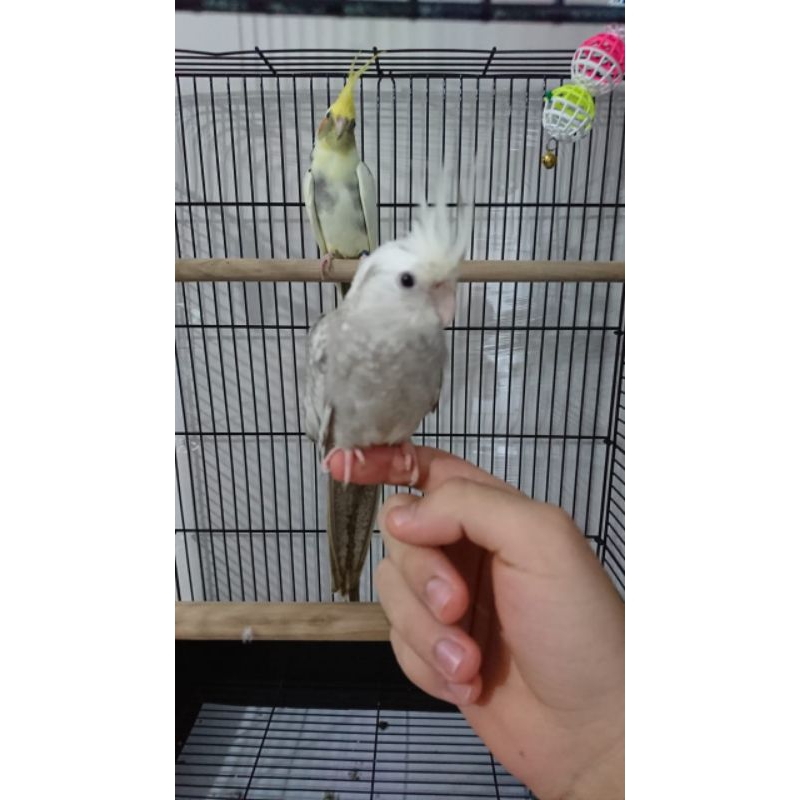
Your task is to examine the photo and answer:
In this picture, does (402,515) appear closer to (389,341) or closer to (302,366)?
(389,341)

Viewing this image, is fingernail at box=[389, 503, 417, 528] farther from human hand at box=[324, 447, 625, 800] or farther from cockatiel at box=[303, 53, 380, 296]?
cockatiel at box=[303, 53, 380, 296]

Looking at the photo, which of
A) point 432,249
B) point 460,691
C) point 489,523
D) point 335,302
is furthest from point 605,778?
point 335,302

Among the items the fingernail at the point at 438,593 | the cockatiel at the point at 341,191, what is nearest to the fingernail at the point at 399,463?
the fingernail at the point at 438,593

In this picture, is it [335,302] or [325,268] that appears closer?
[325,268]

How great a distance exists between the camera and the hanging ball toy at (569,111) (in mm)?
989

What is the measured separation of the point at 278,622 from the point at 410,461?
0.22 m

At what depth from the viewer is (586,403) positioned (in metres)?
1.53

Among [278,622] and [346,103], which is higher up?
[346,103]

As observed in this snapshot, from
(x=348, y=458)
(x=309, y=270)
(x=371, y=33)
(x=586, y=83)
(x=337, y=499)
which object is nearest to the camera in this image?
(x=348, y=458)

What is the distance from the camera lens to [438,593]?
1.80ft

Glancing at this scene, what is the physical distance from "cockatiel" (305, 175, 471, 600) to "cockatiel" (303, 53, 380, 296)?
1.99 ft

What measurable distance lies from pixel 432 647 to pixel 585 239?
44.2 inches

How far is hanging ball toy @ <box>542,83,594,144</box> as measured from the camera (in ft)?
3.25
